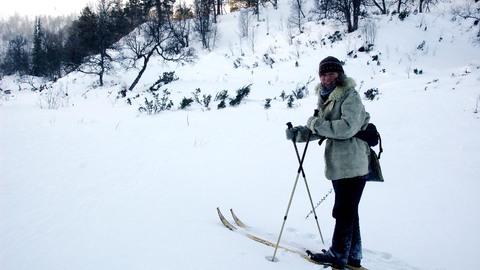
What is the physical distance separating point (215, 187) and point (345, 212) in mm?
2327

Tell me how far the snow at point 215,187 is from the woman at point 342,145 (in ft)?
1.37

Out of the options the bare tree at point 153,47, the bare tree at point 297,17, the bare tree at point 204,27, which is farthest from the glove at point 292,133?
the bare tree at point 204,27

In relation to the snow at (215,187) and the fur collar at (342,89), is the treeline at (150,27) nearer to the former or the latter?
the snow at (215,187)

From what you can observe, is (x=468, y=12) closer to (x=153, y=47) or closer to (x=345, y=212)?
(x=153, y=47)

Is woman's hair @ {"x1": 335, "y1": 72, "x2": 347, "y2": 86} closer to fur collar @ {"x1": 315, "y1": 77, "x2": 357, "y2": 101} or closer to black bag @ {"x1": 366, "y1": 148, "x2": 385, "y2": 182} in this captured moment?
fur collar @ {"x1": 315, "y1": 77, "x2": 357, "y2": 101}

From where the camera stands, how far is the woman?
2426 millimetres

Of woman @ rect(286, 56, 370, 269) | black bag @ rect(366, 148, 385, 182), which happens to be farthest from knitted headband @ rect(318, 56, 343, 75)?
black bag @ rect(366, 148, 385, 182)

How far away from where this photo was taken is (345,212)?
8.70ft

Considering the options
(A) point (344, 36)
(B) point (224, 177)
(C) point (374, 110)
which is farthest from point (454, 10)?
(B) point (224, 177)

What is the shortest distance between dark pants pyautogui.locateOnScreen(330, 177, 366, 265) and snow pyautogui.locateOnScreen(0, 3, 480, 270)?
324 millimetres

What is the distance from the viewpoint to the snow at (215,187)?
278 cm

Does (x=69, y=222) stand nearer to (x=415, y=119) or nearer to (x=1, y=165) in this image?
(x=1, y=165)

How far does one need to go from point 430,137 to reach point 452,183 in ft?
6.87

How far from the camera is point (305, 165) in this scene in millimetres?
5730
